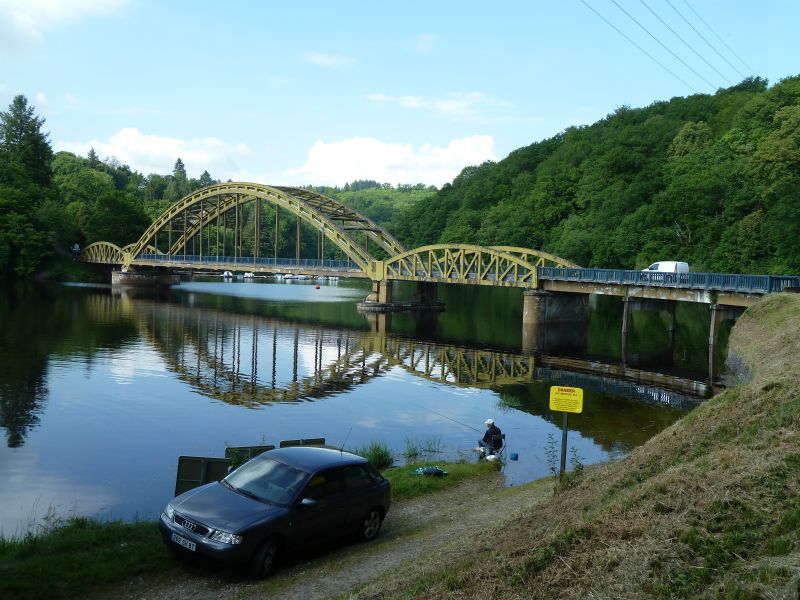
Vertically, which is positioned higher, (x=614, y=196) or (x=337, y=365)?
(x=614, y=196)

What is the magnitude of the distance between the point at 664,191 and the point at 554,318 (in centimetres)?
3737

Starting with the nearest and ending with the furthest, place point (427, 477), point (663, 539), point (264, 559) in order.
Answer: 1. point (663, 539)
2. point (264, 559)
3. point (427, 477)

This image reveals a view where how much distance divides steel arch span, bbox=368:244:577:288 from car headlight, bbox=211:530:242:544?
55.7 metres

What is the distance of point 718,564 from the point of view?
7.34 metres

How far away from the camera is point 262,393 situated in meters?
32.5

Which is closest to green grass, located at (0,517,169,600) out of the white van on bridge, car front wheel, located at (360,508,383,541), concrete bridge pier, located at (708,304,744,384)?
car front wheel, located at (360,508,383,541)

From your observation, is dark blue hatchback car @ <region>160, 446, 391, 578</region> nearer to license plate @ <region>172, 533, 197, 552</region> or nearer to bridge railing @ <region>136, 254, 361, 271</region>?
license plate @ <region>172, 533, 197, 552</region>

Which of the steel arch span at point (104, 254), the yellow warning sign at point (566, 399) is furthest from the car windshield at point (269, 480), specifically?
the steel arch span at point (104, 254)

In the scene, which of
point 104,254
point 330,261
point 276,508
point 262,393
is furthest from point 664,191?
point 104,254

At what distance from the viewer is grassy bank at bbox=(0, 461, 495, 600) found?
10.4 meters

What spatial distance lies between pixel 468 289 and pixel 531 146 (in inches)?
1660

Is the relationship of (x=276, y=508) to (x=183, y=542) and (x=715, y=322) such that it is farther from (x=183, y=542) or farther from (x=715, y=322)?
(x=715, y=322)

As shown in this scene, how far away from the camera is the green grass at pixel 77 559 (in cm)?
1036

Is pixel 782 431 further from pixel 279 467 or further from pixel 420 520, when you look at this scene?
pixel 279 467
